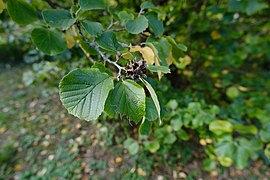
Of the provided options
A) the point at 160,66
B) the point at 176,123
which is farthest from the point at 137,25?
the point at 176,123

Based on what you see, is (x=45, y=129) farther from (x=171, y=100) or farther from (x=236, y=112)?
(x=236, y=112)

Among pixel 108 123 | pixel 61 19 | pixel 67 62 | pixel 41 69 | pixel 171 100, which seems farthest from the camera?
pixel 108 123

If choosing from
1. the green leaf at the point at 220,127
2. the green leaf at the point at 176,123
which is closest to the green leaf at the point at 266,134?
the green leaf at the point at 220,127

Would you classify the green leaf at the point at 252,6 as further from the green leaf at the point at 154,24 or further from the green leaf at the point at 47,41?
the green leaf at the point at 47,41

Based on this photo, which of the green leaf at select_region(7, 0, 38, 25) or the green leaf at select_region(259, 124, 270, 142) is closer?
the green leaf at select_region(7, 0, 38, 25)

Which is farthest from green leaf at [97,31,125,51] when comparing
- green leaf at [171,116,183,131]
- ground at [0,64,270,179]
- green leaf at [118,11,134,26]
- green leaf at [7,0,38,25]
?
ground at [0,64,270,179]

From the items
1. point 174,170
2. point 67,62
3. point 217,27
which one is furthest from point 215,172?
point 67,62

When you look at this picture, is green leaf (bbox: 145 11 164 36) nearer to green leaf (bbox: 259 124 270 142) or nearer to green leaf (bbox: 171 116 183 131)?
green leaf (bbox: 171 116 183 131)
